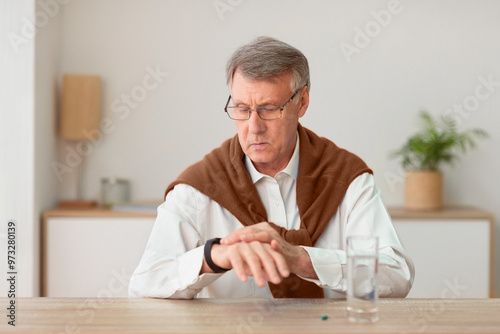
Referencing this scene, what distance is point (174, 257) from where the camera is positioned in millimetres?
1810

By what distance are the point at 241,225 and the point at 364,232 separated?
1.33 ft

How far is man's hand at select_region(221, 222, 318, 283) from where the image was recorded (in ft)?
5.12

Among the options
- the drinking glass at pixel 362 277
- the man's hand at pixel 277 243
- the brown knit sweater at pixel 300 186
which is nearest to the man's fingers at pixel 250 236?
the man's hand at pixel 277 243

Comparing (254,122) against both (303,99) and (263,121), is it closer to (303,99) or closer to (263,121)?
(263,121)

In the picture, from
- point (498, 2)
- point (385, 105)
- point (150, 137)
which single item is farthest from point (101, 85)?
point (498, 2)

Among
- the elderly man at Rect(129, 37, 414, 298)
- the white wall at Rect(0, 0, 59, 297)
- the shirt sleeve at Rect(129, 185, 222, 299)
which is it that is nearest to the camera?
the shirt sleeve at Rect(129, 185, 222, 299)

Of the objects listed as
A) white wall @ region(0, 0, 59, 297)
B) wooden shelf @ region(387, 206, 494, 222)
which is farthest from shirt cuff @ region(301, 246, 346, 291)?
white wall @ region(0, 0, 59, 297)

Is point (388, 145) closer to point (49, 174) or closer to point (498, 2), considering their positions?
point (498, 2)

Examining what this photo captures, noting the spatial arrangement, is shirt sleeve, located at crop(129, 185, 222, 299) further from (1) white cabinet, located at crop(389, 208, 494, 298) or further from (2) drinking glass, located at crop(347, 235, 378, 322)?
(1) white cabinet, located at crop(389, 208, 494, 298)

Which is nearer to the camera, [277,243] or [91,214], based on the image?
[277,243]
